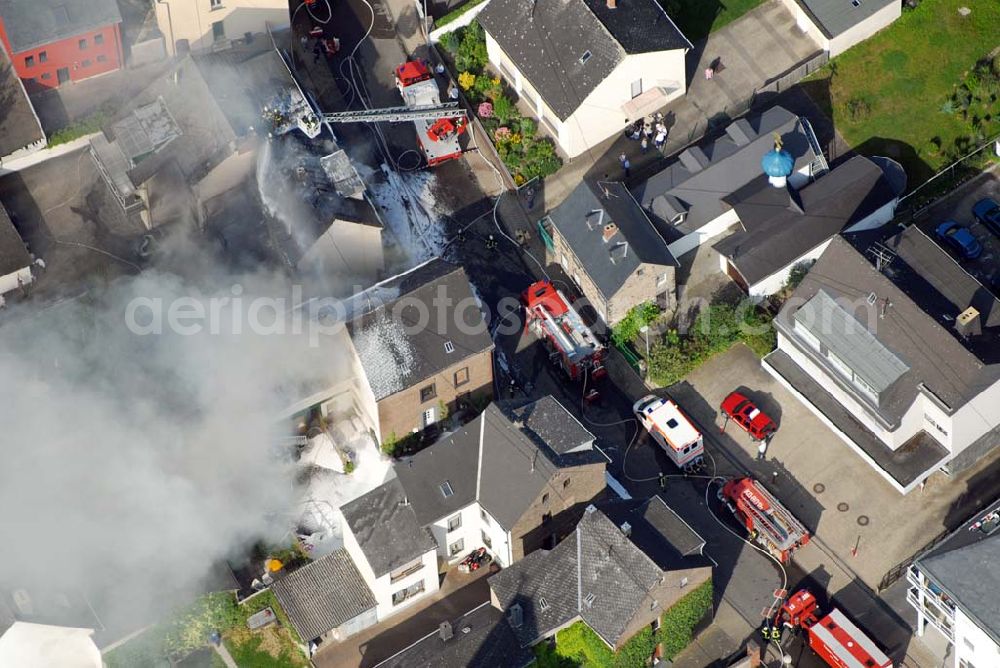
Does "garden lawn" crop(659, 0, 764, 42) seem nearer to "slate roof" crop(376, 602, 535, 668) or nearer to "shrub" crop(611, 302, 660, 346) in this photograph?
"shrub" crop(611, 302, 660, 346)

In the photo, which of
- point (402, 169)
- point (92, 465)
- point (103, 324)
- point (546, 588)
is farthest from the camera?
point (402, 169)

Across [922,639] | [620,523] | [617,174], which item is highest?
[617,174]

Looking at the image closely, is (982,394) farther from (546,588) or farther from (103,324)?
(103,324)

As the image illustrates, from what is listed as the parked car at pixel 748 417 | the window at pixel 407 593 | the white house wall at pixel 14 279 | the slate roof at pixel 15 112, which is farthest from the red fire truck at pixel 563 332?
the slate roof at pixel 15 112

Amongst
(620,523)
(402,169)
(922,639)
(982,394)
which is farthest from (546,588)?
(402,169)

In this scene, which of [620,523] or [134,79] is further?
[134,79]

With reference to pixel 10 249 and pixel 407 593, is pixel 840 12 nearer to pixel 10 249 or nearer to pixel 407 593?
pixel 407 593
